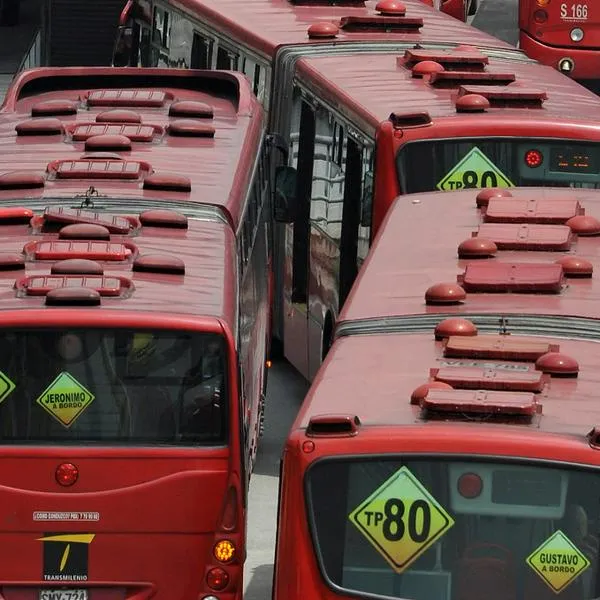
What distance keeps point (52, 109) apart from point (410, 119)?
2.46 meters

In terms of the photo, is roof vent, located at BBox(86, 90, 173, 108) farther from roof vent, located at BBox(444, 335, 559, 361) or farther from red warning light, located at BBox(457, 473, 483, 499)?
red warning light, located at BBox(457, 473, 483, 499)

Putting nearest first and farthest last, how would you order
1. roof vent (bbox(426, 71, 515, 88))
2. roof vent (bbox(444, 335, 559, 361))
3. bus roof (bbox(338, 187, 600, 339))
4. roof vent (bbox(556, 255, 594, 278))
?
roof vent (bbox(444, 335, 559, 361)), bus roof (bbox(338, 187, 600, 339)), roof vent (bbox(556, 255, 594, 278)), roof vent (bbox(426, 71, 515, 88))

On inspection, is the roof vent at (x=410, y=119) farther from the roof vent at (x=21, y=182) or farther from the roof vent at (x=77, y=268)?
the roof vent at (x=77, y=268)

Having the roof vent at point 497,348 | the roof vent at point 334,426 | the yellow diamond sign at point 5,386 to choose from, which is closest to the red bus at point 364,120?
the yellow diamond sign at point 5,386

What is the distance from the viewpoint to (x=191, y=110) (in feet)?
51.2

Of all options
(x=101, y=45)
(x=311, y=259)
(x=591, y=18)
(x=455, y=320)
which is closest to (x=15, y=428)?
(x=455, y=320)

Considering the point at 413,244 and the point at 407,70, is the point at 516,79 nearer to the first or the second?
the point at 407,70

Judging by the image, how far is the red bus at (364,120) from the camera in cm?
1540

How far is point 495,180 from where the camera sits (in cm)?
1543

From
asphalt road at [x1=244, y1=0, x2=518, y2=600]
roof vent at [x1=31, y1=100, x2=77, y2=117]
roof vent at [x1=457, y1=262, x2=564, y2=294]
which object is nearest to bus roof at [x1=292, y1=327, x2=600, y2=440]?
roof vent at [x1=457, y1=262, x2=564, y2=294]

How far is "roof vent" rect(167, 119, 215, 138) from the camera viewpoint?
1493 centimetres

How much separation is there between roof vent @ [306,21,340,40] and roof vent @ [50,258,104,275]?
735 centimetres

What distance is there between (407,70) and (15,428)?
22.4 ft

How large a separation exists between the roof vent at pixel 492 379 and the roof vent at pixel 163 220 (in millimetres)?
3380
